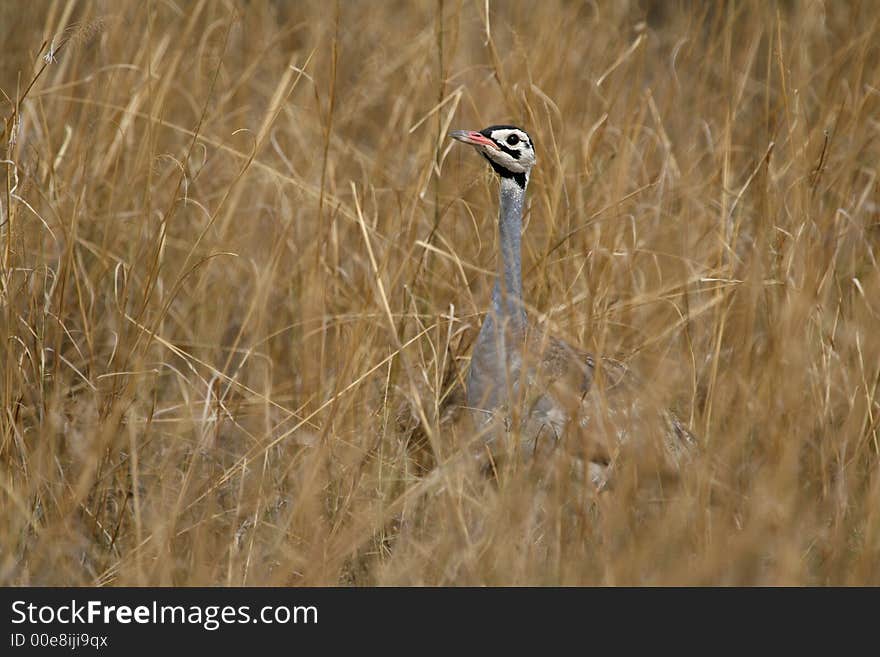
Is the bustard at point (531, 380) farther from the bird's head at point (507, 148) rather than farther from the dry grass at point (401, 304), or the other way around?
the dry grass at point (401, 304)

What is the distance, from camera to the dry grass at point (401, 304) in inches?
120

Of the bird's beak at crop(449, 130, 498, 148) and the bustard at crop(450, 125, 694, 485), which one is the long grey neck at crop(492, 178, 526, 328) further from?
the bird's beak at crop(449, 130, 498, 148)

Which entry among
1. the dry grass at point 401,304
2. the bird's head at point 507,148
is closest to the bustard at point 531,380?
the bird's head at point 507,148

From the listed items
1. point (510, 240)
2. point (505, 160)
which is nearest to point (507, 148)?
point (505, 160)

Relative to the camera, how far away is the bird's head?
3805 millimetres

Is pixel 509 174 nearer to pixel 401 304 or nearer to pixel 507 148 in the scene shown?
pixel 507 148

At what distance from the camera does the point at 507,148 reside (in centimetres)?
382

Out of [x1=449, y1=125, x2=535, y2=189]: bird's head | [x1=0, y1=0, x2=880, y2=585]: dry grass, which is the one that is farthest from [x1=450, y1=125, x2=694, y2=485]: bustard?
[x1=0, y1=0, x2=880, y2=585]: dry grass

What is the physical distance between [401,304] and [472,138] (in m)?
0.83

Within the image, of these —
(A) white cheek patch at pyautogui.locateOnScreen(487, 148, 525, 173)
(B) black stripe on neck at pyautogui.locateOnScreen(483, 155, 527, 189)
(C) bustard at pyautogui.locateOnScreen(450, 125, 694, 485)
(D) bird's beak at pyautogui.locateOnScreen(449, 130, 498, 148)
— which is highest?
(D) bird's beak at pyautogui.locateOnScreen(449, 130, 498, 148)

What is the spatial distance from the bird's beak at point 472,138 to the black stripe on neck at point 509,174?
0.07 m

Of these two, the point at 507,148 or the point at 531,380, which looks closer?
the point at 531,380

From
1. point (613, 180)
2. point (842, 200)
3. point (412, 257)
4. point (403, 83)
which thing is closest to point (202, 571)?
point (412, 257)

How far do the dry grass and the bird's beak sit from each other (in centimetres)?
12
